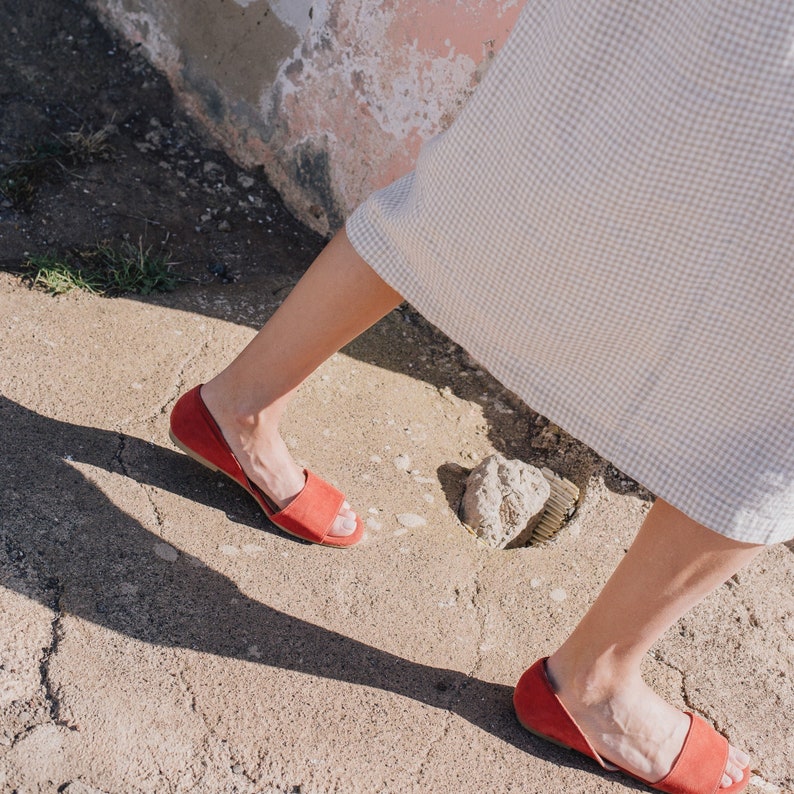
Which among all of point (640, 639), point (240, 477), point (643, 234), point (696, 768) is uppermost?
point (643, 234)

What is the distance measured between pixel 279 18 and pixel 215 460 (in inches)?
56.6

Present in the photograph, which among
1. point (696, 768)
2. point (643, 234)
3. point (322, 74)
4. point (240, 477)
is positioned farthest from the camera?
point (322, 74)

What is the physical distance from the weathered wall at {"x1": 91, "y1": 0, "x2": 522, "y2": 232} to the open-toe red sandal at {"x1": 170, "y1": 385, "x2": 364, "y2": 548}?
108cm

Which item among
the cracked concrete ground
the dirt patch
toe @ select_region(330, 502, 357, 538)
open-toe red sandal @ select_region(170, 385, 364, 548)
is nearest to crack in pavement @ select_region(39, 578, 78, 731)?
the cracked concrete ground

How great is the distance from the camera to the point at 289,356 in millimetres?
1644

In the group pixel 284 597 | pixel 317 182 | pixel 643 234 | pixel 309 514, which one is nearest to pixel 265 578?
pixel 284 597

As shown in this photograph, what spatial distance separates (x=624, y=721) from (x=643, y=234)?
849 millimetres

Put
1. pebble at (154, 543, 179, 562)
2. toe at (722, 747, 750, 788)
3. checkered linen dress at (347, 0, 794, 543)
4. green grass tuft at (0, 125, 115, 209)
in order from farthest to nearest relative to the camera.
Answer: green grass tuft at (0, 125, 115, 209) < pebble at (154, 543, 179, 562) < toe at (722, 747, 750, 788) < checkered linen dress at (347, 0, 794, 543)

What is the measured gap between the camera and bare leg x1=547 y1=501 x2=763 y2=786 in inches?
53.3

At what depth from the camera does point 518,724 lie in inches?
63.7

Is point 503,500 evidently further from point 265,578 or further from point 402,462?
point 265,578

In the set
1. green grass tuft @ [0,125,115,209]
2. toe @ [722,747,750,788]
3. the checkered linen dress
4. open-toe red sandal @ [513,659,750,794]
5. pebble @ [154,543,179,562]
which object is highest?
the checkered linen dress

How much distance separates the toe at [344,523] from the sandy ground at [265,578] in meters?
0.07

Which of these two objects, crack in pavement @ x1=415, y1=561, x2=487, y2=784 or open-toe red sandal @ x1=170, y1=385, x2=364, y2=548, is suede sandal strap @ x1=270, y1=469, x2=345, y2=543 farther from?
crack in pavement @ x1=415, y1=561, x2=487, y2=784
